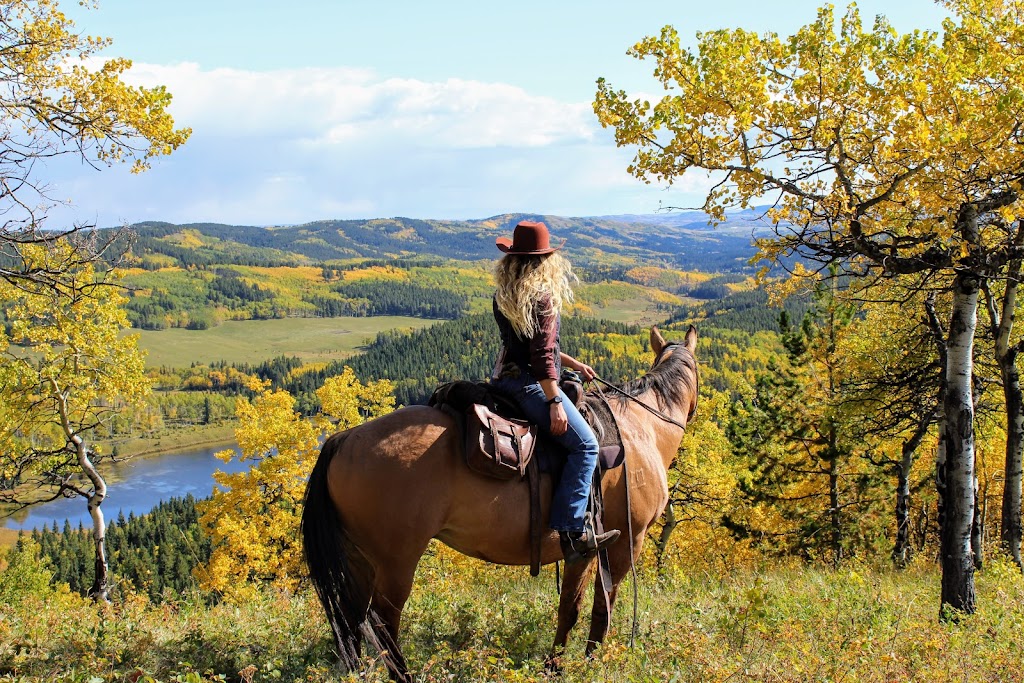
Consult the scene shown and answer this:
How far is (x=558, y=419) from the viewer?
4.94 m

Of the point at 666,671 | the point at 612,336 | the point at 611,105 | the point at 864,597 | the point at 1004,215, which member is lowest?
the point at 612,336

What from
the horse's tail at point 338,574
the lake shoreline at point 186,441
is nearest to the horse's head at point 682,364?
the horse's tail at point 338,574

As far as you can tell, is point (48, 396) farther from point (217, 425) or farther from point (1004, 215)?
point (217, 425)

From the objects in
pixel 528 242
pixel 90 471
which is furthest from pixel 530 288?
pixel 90 471

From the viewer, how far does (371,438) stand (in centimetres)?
466

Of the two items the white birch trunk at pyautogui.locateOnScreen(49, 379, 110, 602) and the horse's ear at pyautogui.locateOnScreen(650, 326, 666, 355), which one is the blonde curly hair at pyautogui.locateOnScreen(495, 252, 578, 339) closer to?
the horse's ear at pyautogui.locateOnScreen(650, 326, 666, 355)

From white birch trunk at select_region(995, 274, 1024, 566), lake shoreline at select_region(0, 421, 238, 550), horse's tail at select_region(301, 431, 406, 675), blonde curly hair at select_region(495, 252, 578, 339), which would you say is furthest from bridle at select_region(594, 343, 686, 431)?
lake shoreline at select_region(0, 421, 238, 550)

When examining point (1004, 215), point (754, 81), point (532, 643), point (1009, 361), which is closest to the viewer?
point (1004, 215)

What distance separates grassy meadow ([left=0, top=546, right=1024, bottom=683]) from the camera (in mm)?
4566

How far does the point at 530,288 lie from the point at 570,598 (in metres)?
2.48

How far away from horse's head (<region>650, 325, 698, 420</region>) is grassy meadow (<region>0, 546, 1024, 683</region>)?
1.84m

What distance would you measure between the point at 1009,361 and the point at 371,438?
869cm

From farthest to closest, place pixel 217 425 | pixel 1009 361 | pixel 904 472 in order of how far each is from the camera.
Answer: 1. pixel 217 425
2. pixel 904 472
3. pixel 1009 361

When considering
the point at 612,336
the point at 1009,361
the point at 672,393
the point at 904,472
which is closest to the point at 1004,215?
the point at 672,393
